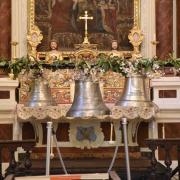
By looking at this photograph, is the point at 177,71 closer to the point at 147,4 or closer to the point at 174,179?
the point at 174,179

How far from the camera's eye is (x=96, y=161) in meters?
9.81

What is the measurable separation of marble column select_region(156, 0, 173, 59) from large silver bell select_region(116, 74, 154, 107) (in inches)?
210

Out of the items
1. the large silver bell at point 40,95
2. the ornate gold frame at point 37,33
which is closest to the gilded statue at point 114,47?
the ornate gold frame at point 37,33

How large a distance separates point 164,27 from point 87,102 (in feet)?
21.7

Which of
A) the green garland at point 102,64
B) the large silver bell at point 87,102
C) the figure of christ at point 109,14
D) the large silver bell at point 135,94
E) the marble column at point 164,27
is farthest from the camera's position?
the figure of christ at point 109,14

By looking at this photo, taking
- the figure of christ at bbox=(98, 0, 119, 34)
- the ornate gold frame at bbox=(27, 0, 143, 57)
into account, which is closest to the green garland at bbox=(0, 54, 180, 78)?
the ornate gold frame at bbox=(27, 0, 143, 57)

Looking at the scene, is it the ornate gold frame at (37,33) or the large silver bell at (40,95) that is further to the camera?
the ornate gold frame at (37,33)

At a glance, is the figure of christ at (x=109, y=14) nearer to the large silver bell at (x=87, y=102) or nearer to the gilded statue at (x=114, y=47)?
the gilded statue at (x=114, y=47)

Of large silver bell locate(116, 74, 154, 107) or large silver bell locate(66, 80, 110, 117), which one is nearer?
large silver bell locate(66, 80, 110, 117)

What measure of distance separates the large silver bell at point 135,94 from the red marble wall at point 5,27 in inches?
219

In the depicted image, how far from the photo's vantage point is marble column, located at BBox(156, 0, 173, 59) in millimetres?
12711

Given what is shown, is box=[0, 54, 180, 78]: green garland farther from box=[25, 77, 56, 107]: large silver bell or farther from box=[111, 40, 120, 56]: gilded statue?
box=[111, 40, 120, 56]: gilded statue

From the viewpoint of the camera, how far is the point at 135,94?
721cm

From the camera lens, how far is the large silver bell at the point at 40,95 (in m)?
7.44
